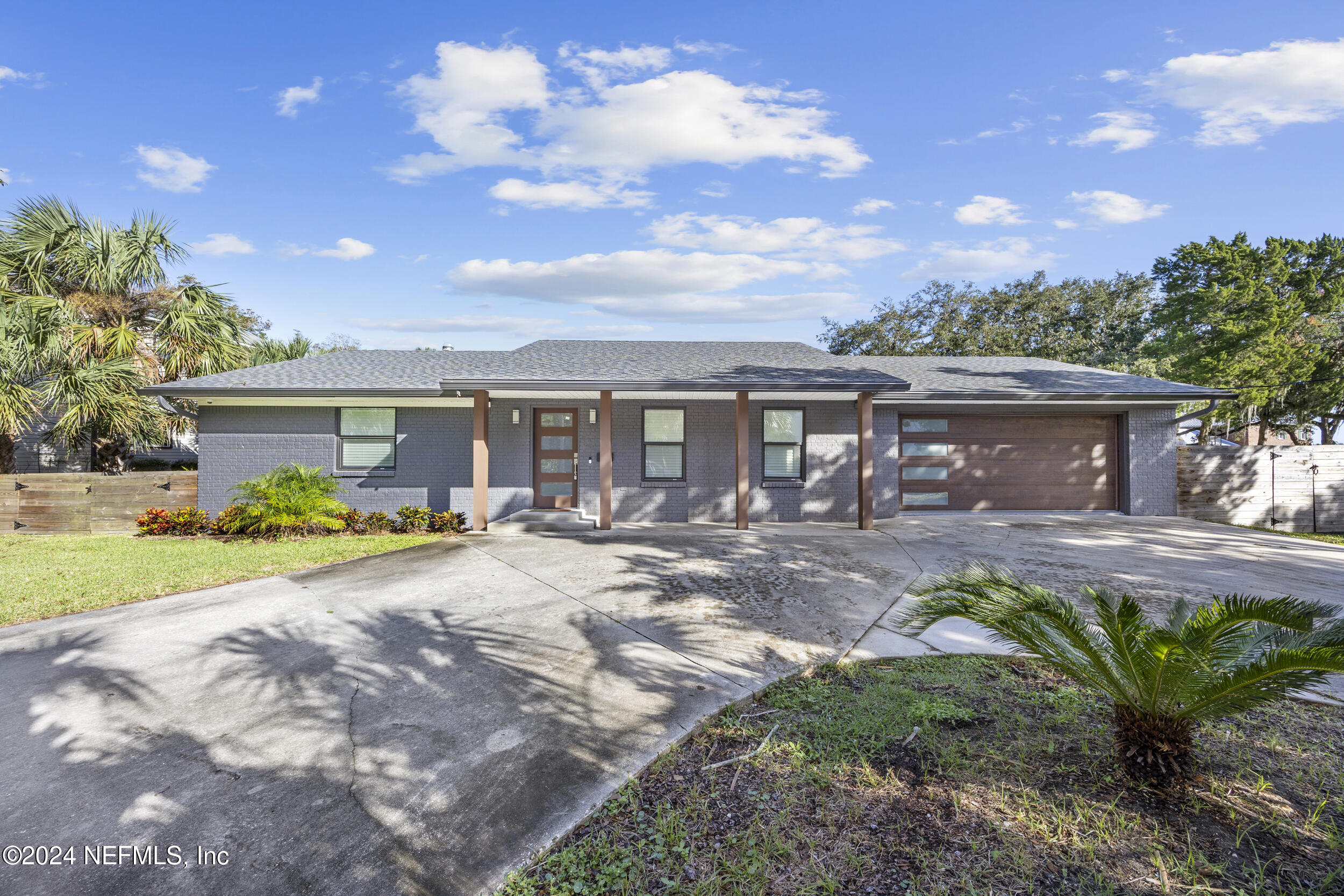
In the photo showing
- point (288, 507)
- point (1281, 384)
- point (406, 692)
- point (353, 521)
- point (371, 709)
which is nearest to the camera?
point (371, 709)

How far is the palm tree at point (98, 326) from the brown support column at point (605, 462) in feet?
31.7

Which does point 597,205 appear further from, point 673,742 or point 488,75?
point 673,742

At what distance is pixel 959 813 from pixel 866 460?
840 cm

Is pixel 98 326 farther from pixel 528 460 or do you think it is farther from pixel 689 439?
pixel 689 439

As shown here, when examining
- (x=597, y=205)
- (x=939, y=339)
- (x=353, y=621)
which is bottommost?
(x=353, y=621)

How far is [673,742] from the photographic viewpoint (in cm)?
334

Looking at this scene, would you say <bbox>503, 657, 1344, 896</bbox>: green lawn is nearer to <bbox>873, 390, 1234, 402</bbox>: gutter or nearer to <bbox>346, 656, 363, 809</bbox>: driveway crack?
<bbox>346, 656, 363, 809</bbox>: driveway crack

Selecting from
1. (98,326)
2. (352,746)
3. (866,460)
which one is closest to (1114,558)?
(866,460)

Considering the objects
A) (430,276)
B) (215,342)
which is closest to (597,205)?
(430,276)

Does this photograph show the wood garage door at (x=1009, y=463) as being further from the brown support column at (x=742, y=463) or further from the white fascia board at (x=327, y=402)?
the white fascia board at (x=327, y=402)

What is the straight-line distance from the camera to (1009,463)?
12.8 metres

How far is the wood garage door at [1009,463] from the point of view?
1270 centimetres

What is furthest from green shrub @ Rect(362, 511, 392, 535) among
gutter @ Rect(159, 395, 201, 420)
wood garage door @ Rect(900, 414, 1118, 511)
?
wood garage door @ Rect(900, 414, 1118, 511)

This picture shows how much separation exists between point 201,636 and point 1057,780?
21.9ft
